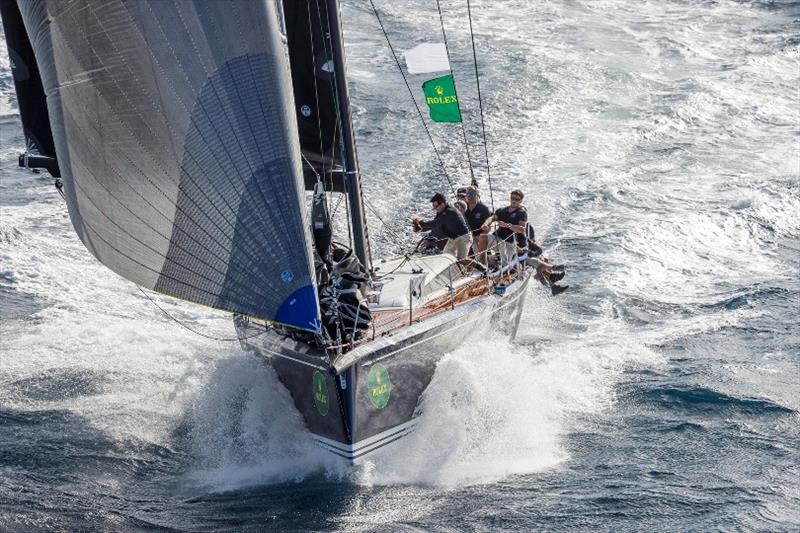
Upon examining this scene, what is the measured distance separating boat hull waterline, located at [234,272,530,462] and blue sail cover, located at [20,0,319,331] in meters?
1.45

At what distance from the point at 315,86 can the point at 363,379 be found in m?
3.68

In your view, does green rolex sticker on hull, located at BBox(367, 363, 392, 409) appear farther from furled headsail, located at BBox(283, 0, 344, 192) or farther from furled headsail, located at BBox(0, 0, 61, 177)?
furled headsail, located at BBox(0, 0, 61, 177)

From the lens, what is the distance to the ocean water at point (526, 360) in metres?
11.0

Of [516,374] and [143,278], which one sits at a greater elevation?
[143,278]

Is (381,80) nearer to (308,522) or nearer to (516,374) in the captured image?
(516,374)

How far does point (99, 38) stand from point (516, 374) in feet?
19.0

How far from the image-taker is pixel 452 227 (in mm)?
14906

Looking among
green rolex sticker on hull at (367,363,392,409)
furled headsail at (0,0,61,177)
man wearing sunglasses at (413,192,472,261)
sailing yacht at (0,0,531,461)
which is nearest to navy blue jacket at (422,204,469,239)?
man wearing sunglasses at (413,192,472,261)

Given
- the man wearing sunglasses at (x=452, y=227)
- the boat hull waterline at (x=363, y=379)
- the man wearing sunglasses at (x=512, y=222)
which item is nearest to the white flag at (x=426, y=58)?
the man wearing sunglasses at (x=452, y=227)

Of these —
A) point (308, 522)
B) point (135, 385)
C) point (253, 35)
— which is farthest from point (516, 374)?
point (253, 35)

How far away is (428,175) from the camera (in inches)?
792

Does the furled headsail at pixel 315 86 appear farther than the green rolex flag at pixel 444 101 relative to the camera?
No

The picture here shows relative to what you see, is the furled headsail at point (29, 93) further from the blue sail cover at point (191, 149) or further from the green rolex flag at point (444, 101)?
the green rolex flag at point (444, 101)

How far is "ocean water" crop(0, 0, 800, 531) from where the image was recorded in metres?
11.0
